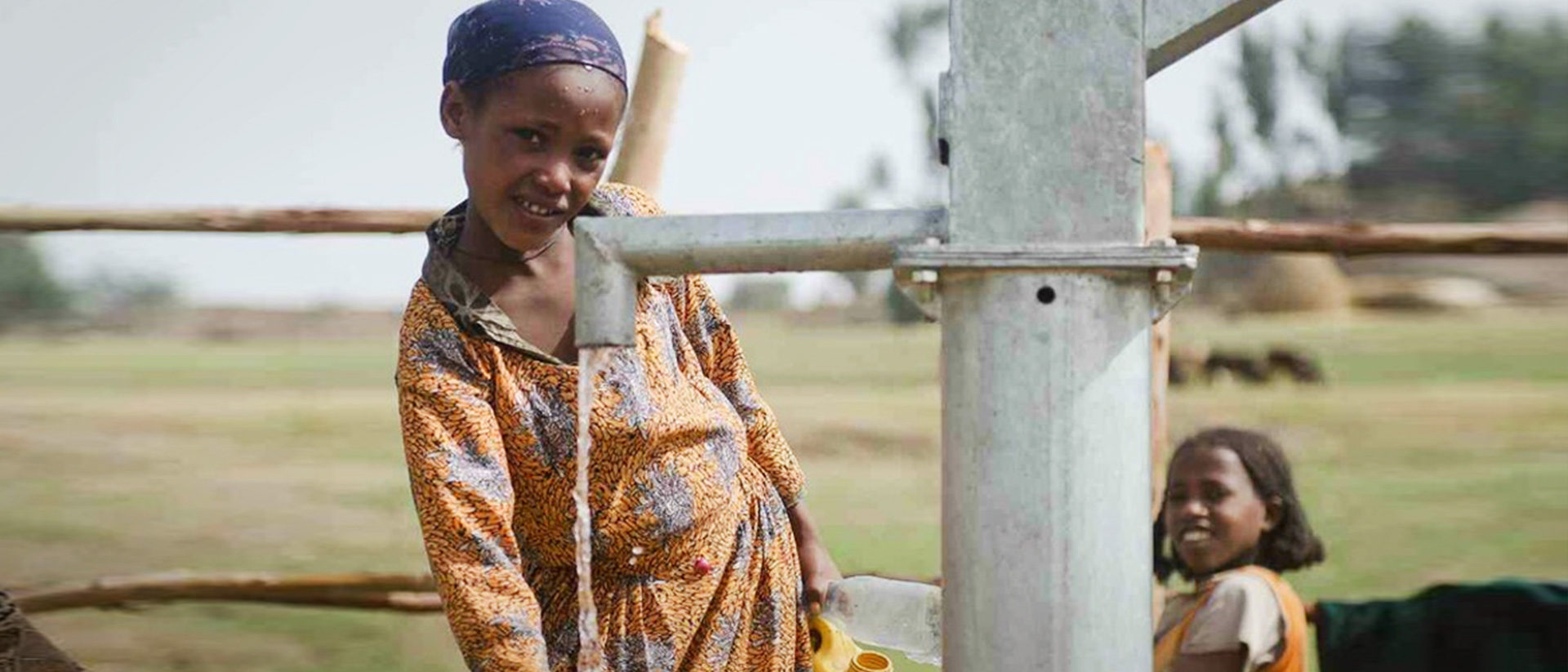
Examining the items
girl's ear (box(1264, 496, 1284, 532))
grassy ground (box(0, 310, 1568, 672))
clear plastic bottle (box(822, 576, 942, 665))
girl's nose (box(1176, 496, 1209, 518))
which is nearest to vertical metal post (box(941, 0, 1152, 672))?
clear plastic bottle (box(822, 576, 942, 665))

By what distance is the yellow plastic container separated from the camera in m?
Result: 1.94

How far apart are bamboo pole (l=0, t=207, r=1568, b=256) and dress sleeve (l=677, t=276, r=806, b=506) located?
1.89m

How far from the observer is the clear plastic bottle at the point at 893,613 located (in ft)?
5.82

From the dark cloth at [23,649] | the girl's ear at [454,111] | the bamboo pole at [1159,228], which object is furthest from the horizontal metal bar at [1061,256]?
the bamboo pole at [1159,228]

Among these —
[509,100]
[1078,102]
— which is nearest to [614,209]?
[509,100]

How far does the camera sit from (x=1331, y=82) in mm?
15539

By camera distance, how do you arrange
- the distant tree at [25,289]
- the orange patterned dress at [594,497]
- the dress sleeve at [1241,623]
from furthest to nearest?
1. the distant tree at [25,289]
2. the dress sleeve at [1241,623]
3. the orange patterned dress at [594,497]

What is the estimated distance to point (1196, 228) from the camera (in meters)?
3.88

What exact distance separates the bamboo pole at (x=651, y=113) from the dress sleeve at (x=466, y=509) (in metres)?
1.93

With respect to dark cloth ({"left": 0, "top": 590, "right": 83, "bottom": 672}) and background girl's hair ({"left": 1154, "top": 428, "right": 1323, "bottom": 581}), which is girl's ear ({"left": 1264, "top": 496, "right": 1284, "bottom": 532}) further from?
dark cloth ({"left": 0, "top": 590, "right": 83, "bottom": 672})

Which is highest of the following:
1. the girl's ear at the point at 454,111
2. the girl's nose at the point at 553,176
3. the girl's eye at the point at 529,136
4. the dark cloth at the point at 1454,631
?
the girl's ear at the point at 454,111

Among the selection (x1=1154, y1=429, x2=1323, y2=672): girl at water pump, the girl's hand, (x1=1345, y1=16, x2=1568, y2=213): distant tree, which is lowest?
(x1=1154, y1=429, x2=1323, y2=672): girl at water pump

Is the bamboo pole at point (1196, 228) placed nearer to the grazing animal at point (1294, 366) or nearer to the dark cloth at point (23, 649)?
the dark cloth at point (23, 649)

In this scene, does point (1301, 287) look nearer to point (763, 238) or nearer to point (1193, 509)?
point (1193, 509)
